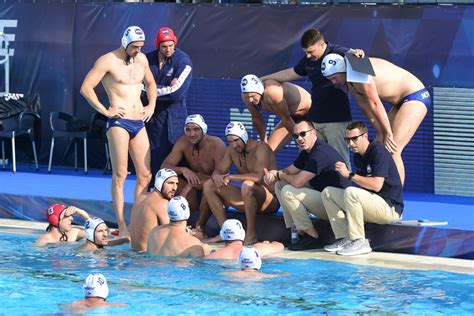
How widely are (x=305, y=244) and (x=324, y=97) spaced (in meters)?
1.38

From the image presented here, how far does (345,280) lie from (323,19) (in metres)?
4.77

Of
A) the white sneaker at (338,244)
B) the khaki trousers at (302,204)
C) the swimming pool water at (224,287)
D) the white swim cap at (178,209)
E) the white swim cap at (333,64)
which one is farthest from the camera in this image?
the khaki trousers at (302,204)

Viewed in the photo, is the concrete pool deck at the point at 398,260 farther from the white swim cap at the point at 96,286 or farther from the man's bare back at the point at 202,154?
the white swim cap at the point at 96,286

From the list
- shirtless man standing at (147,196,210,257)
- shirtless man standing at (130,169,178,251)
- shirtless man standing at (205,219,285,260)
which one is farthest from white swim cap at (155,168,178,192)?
shirtless man standing at (205,219,285,260)

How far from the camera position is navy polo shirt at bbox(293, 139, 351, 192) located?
11.0m

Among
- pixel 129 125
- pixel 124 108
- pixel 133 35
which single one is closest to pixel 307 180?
pixel 129 125

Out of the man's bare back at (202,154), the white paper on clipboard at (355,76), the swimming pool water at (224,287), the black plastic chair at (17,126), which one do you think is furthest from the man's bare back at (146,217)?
the black plastic chair at (17,126)

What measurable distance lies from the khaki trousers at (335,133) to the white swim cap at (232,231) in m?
1.39

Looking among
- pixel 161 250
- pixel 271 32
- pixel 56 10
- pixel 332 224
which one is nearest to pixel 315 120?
pixel 332 224

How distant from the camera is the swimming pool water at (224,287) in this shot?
920 cm

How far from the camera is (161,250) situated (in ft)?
35.2

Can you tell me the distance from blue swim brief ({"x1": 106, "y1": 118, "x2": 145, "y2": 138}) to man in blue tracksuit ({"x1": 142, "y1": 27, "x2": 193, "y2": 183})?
513mm

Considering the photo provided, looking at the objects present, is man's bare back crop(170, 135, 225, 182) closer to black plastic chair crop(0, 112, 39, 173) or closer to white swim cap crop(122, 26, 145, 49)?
white swim cap crop(122, 26, 145, 49)

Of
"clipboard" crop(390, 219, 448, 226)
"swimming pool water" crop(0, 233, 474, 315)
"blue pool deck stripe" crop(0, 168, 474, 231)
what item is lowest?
"swimming pool water" crop(0, 233, 474, 315)
